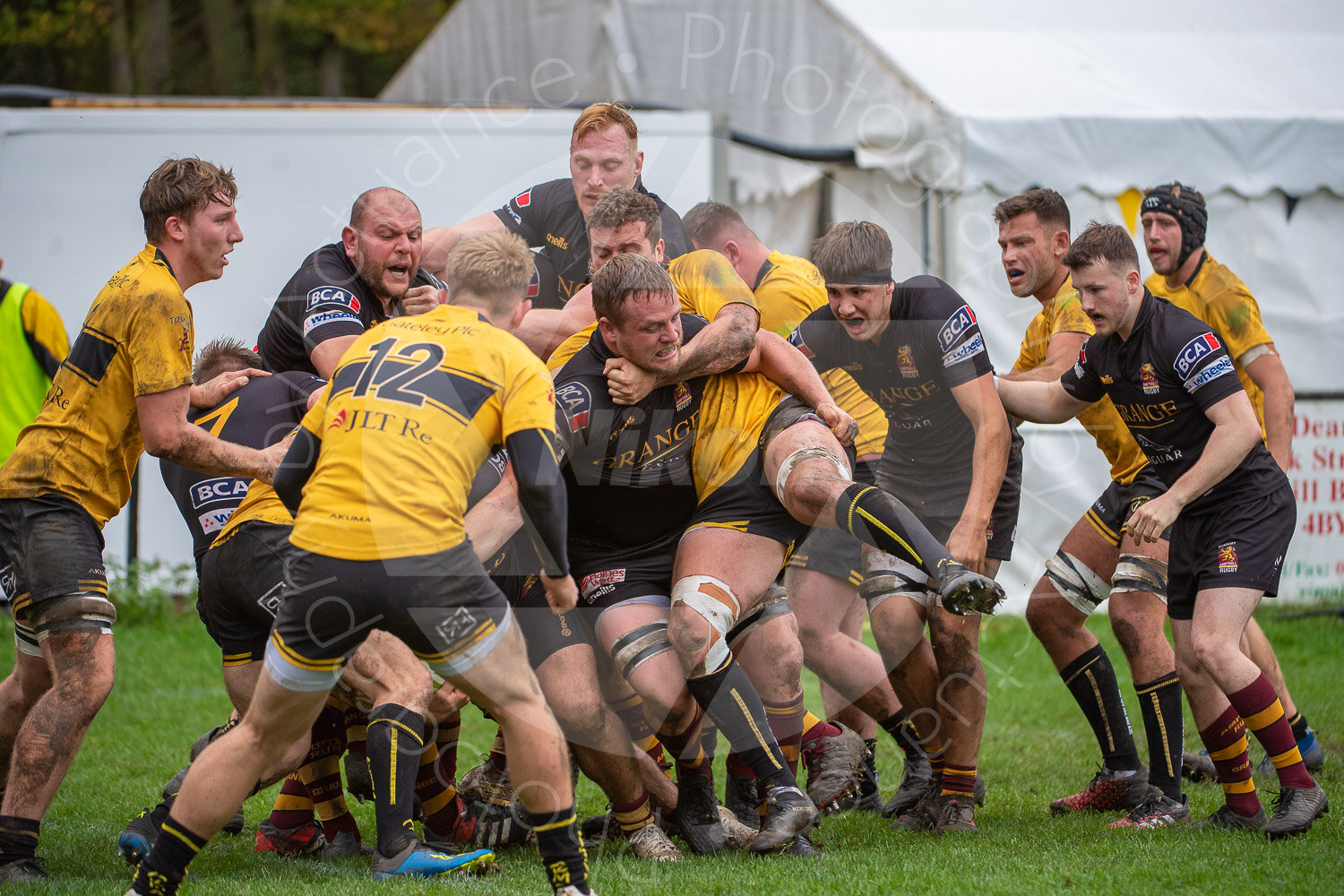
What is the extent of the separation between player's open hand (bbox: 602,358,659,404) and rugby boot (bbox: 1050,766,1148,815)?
2.41 meters

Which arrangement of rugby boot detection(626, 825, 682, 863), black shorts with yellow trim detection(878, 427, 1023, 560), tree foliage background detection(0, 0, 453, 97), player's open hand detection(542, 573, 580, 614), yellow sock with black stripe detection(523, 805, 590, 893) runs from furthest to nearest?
tree foliage background detection(0, 0, 453, 97)
black shorts with yellow trim detection(878, 427, 1023, 560)
rugby boot detection(626, 825, 682, 863)
player's open hand detection(542, 573, 580, 614)
yellow sock with black stripe detection(523, 805, 590, 893)

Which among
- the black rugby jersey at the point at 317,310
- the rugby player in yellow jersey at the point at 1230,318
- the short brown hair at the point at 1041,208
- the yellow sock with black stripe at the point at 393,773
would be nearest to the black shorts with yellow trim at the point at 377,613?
the yellow sock with black stripe at the point at 393,773

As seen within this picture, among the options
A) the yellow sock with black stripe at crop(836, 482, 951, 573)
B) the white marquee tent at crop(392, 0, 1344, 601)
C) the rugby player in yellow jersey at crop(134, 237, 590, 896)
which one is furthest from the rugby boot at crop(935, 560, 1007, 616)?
the white marquee tent at crop(392, 0, 1344, 601)

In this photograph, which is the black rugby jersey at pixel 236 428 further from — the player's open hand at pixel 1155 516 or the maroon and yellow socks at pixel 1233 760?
the maroon and yellow socks at pixel 1233 760

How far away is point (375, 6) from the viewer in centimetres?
1730

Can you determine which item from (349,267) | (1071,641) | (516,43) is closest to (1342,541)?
(1071,641)

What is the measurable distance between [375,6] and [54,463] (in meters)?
14.5

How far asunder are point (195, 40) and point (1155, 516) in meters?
16.5

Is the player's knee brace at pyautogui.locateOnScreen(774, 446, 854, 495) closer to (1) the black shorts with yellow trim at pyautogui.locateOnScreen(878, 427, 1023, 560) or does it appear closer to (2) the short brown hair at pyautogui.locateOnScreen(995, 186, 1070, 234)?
(1) the black shorts with yellow trim at pyautogui.locateOnScreen(878, 427, 1023, 560)

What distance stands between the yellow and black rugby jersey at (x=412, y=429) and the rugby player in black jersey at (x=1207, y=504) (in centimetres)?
235

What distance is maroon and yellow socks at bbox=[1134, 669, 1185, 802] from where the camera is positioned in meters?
4.95

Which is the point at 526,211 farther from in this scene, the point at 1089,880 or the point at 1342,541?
the point at 1342,541

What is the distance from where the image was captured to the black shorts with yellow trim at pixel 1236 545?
452 centimetres

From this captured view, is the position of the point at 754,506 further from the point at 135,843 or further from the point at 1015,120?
the point at 1015,120
